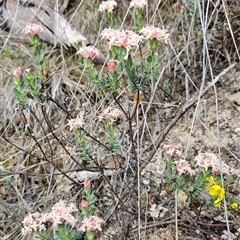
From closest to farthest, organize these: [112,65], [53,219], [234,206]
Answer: [53,219] < [112,65] < [234,206]

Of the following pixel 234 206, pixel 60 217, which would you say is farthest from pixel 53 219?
pixel 234 206

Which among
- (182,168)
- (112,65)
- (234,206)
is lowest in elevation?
(234,206)

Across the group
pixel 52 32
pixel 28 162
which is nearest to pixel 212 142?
pixel 28 162

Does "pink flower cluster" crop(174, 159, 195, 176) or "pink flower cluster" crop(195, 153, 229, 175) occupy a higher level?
"pink flower cluster" crop(195, 153, 229, 175)

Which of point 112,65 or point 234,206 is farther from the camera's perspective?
point 234,206

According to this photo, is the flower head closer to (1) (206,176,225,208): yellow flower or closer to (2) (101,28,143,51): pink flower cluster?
(1) (206,176,225,208): yellow flower

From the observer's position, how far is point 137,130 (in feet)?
4.60

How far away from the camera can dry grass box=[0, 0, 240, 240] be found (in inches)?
57.1

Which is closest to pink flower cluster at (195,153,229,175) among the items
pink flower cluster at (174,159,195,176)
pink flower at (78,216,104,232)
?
pink flower cluster at (174,159,195,176)

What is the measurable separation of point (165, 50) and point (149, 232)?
742 millimetres

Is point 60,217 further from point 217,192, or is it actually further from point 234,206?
point 234,206

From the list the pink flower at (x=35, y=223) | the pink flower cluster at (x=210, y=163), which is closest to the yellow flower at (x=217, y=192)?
the pink flower cluster at (x=210, y=163)

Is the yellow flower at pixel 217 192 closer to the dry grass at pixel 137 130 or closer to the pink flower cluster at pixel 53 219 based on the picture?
the dry grass at pixel 137 130

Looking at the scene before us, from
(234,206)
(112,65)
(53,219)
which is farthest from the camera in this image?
(234,206)
